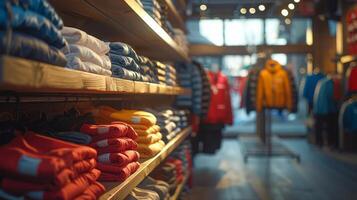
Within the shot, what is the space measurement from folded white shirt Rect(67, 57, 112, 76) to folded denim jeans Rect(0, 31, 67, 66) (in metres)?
0.24

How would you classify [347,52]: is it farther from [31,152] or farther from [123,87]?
[31,152]

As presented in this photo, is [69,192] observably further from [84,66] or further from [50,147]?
[84,66]

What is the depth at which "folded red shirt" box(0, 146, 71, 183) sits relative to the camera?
1.26 meters

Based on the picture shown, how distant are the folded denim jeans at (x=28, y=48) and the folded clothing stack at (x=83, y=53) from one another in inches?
10.7

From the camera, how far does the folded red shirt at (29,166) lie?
126 centimetres

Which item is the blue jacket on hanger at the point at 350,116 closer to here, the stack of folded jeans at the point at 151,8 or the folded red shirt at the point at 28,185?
the stack of folded jeans at the point at 151,8

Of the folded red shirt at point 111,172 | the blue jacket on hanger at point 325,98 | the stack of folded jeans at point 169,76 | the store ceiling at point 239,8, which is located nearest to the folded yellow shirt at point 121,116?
the folded red shirt at point 111,172

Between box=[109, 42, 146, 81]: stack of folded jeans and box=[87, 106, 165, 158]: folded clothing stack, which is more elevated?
box=[109, 42, 146, 81]: stack of folded jeans

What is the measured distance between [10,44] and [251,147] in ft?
25.8

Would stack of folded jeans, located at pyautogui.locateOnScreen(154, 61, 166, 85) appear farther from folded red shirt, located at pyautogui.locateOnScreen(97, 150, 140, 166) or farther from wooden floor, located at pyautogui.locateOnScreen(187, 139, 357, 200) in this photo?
wooden floor, located at pyautogui.locateOnScreen(187, 139, 357, 200)

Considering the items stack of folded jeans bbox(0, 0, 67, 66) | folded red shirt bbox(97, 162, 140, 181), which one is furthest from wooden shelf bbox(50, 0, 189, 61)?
stack of folded jeans bbox(0, 0, 67, 66)

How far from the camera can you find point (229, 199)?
492cm

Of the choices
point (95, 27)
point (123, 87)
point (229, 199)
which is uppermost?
point (95, 27)

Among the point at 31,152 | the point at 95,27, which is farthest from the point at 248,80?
the point at 31,152
